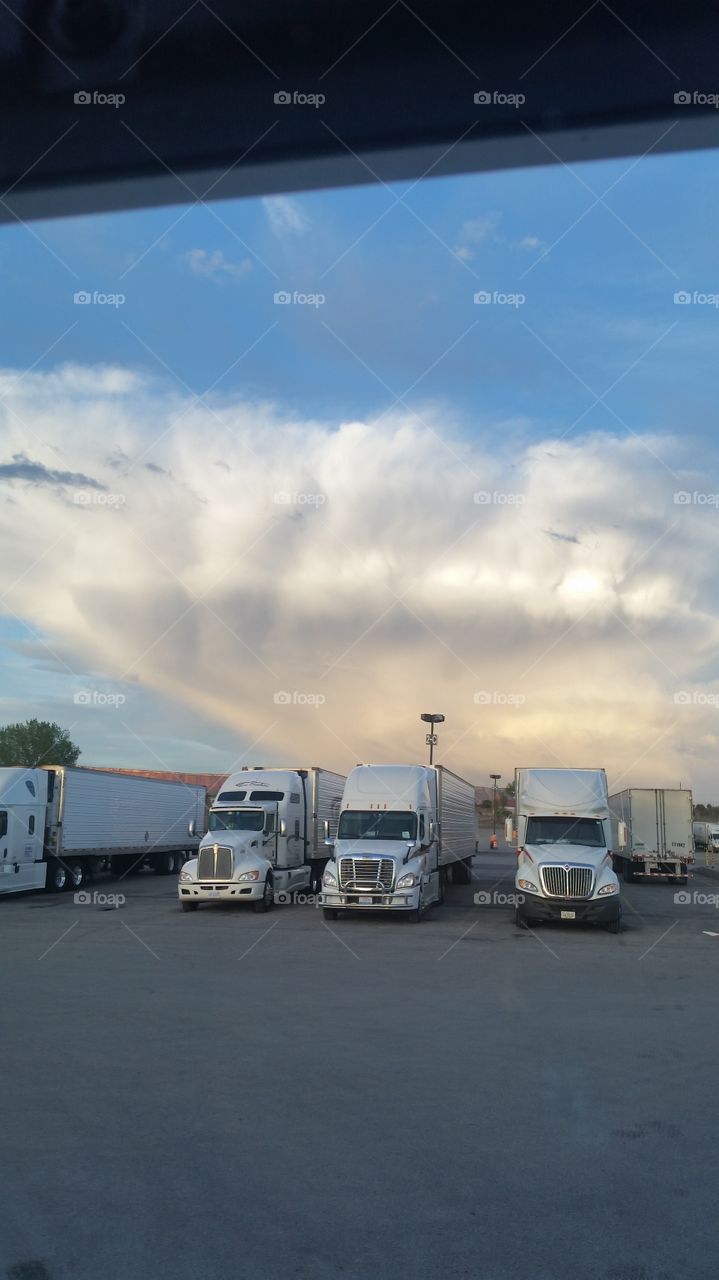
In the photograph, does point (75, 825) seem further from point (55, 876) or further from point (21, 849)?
point (21, 849)

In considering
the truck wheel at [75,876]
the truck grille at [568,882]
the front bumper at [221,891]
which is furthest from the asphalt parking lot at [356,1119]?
the truck wheel at [75,876]

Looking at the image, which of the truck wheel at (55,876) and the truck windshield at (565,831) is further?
the truck wheel at (55,876)

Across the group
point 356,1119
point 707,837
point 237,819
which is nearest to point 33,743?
point 707,837

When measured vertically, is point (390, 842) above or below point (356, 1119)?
above

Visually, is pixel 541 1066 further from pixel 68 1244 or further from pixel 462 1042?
pixel 68 1244

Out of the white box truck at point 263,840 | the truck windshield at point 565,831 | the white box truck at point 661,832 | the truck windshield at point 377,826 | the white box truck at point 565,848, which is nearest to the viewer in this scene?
the white box truck at point 565,848

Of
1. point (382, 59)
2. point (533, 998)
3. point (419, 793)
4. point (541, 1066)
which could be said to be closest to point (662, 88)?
point (382, 59)

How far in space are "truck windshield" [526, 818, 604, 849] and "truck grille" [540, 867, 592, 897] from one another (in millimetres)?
1519

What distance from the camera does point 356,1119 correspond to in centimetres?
653

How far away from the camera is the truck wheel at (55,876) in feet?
88.9

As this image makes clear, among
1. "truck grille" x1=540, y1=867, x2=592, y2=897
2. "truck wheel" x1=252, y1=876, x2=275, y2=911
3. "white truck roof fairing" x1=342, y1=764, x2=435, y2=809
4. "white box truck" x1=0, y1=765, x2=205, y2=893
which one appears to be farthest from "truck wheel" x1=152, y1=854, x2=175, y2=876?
"truck grille" x1=540, y1=867, x2=592, y2=897

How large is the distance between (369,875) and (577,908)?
4.18m

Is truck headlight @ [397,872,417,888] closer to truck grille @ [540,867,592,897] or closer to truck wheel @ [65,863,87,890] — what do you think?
truck grille @ [540,867,592,897]

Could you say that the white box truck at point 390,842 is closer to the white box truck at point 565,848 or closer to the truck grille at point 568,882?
the white box truck at point 565,848
